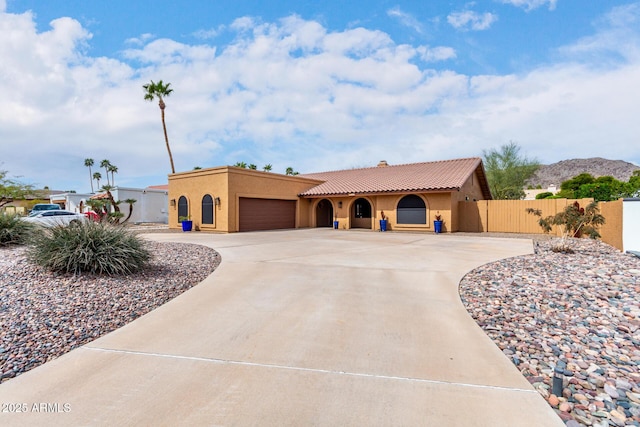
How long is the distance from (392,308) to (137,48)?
12.2 metres

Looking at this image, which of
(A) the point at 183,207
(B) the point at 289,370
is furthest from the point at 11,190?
(B) the point at 289,370

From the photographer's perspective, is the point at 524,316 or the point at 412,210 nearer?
the point at 524,316

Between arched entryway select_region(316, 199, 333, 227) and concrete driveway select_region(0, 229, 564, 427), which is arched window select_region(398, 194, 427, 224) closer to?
arched entryway select_region(316, 199, 333, 227)

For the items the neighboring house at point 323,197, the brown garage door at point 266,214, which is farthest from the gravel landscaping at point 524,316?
the brown garage door at point 266,214

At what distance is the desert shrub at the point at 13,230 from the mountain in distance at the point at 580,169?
110 meters

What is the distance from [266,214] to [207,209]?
3862 millimetres

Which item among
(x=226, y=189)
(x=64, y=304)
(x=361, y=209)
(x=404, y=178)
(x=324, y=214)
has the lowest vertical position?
(x=64, y=304)

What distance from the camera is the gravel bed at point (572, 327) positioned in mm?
2914

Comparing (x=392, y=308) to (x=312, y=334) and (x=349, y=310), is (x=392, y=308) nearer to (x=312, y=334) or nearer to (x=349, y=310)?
(x=349, y=310)

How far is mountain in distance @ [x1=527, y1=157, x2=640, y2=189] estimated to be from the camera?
9806 centimetres

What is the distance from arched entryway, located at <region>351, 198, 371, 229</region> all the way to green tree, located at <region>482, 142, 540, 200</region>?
17219 millimetres

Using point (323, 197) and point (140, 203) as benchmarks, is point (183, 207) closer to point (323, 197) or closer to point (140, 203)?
point (323, 197)

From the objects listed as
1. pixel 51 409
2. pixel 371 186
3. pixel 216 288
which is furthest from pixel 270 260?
pixel 371 186

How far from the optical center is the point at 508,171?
1341 inches
